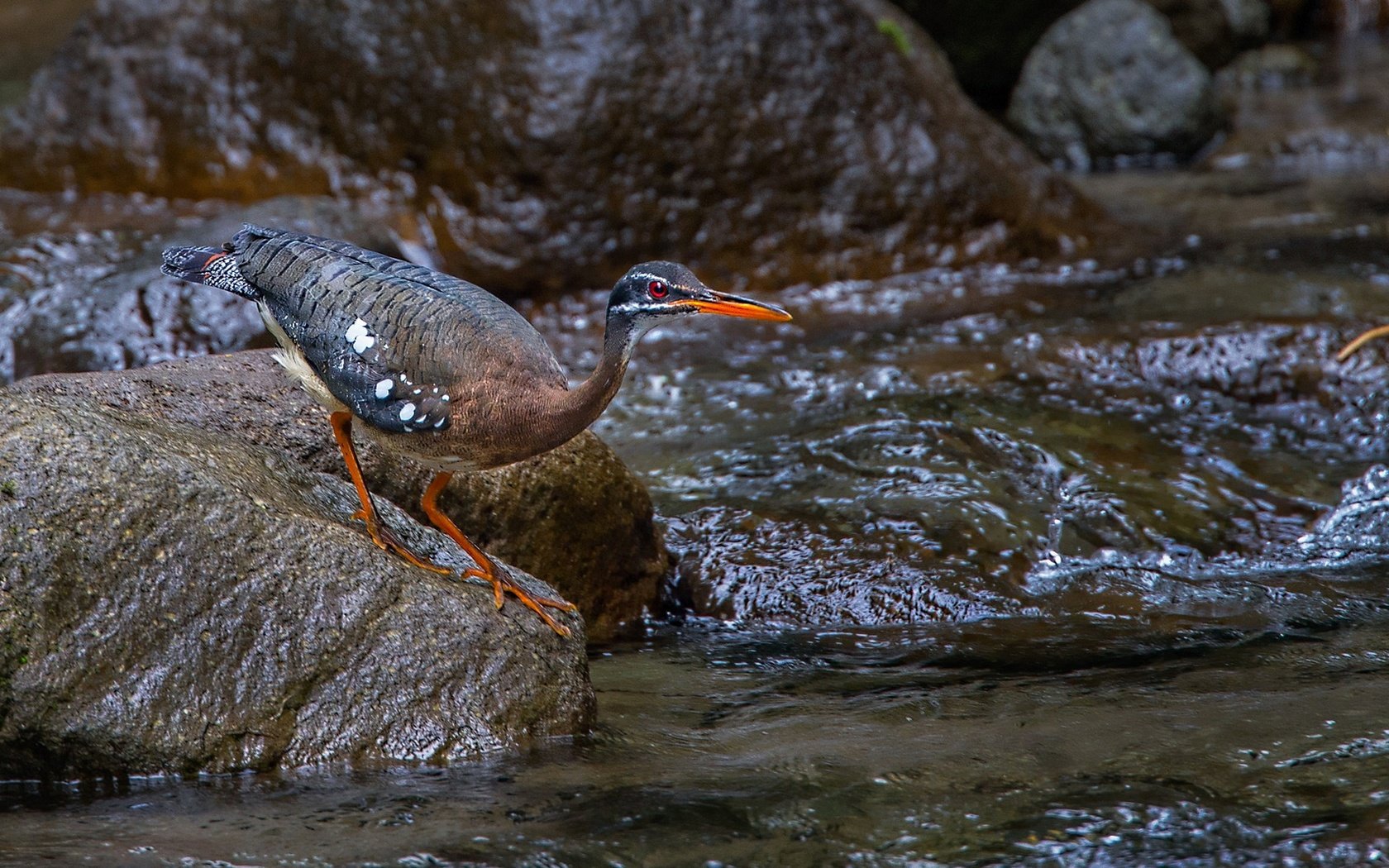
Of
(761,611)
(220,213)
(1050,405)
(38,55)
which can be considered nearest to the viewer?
(761,611)

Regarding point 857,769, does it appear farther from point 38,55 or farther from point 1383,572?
point 38,55

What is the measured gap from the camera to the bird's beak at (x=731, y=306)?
3.62 metres

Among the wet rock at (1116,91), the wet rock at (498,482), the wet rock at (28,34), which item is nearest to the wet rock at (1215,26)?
the wet rock at (1116,91)

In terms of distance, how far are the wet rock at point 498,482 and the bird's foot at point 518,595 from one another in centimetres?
71

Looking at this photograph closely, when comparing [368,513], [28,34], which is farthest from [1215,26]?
[368,513]

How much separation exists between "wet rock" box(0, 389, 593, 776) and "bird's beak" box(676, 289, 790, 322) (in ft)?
3.29

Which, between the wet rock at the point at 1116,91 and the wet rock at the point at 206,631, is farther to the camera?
the wet rock at the point at 1116,91

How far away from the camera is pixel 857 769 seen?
3322mm

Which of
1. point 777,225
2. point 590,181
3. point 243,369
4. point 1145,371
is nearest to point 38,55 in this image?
point 590,181

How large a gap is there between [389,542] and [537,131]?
470 centimetres

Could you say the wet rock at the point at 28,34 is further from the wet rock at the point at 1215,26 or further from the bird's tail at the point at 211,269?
the wet rock at the point at 1215,26

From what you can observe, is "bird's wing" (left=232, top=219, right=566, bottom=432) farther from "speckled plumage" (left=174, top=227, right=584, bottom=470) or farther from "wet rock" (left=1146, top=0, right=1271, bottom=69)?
"wet rock" (left=1146, top=0, right=1271, bottom=69)

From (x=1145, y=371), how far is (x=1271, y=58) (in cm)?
921

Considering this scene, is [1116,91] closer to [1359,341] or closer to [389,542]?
[1359,341]
